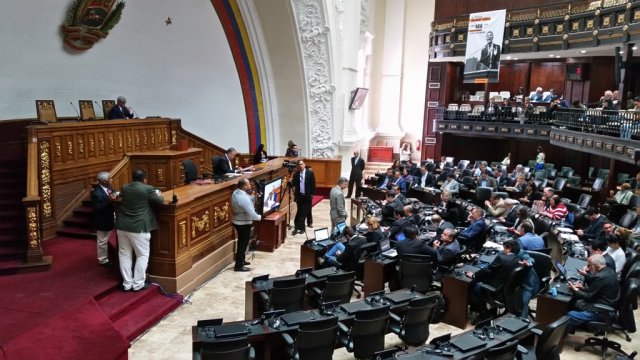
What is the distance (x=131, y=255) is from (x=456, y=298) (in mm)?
4576

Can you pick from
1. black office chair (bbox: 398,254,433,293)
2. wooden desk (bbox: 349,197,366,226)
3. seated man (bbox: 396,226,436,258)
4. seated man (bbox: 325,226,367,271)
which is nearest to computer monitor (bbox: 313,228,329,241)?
seated man (bbox: 325,226,367,271)

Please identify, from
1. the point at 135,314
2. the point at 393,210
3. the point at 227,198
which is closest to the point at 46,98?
the point at 227,198

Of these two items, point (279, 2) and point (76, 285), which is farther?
point (279, 2)

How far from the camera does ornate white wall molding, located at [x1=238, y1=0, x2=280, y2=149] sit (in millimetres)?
15218

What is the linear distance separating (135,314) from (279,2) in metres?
10.9

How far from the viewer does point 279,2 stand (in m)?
15.1

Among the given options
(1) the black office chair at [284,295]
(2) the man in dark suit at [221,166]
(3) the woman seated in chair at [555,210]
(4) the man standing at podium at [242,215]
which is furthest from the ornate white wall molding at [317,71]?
(1) the black office chair at [284,295]

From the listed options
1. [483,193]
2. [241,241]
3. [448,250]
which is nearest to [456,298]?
[448,250]

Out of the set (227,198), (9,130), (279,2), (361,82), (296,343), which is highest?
(279,2)

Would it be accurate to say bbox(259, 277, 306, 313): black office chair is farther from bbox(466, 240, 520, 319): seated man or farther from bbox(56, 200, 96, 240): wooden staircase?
bbox(56, 200, 96, 240): wooden staircase

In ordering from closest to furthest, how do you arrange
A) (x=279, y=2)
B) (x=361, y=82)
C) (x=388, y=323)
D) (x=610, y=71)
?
(x=388, y=323), (x=279, y=2), (x=610, y=71), (x=361, y=82)

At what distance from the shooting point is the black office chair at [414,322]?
19.2 ft

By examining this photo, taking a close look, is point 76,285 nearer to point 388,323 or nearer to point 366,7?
point 388,323

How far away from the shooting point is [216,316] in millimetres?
7141
